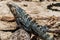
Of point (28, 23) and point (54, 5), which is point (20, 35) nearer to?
point (28, 23)

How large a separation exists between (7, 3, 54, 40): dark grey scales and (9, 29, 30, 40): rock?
0.20ft

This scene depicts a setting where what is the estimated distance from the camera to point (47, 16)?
7.86 ft

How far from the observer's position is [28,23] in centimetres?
219

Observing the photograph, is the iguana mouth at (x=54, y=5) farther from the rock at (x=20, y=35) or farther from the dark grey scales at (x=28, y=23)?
the rock at (x=20, y=35)

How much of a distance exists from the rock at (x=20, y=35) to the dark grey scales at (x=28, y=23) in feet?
0.20

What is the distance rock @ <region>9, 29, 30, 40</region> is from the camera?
211 centimetres

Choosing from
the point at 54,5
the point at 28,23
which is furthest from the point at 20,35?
the point at 54,5

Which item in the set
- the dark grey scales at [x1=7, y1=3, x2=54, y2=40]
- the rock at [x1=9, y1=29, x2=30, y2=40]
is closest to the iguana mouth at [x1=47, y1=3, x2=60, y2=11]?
the dark grey scales at [x1=7, y1=3, x2=54, y2=40]

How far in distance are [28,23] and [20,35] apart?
157mm

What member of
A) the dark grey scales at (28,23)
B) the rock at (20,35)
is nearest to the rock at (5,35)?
the rock at (20,35)

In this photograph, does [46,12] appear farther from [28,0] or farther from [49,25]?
[28,0]

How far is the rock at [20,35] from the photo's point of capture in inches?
83.1

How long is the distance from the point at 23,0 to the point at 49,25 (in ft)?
3.15

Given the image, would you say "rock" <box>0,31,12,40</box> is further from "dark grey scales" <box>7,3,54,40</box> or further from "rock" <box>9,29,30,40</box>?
"dark grey scales" <box>7,3,54,40</box>
